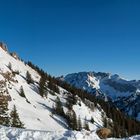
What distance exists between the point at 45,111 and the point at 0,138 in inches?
3772

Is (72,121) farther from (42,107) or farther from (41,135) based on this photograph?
(41,135)

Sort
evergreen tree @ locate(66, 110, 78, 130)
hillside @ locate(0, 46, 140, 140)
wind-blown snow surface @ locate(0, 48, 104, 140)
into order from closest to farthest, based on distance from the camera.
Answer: wind-blown snow surface @ locate(0, 48, 104, 140) < hillside @ locate(0, 46, 140, 140) < evergreen tree @ locate(66, 110, 78, 130)

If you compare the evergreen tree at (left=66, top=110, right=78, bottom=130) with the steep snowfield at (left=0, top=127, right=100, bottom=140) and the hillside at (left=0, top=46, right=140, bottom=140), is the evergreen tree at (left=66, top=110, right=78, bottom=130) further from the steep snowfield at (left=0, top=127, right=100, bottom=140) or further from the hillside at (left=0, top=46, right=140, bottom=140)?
the steep snowfield at (left=0, top=127, right=100, bottom=140)

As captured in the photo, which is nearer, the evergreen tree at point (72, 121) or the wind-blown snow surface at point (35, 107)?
the wind-blown snow surface at point (35, 107)

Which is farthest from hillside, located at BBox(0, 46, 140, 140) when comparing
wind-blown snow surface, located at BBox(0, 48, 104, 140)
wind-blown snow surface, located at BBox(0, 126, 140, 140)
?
wind-blown snow surface, located at BBox(0, 126, 140, 140)

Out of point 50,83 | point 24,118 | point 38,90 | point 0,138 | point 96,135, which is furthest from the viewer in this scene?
point 50,83

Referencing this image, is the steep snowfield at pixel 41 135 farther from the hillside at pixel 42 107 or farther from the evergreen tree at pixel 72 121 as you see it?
the evergreen tree at pixel 72 121

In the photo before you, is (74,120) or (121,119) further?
(121,119)

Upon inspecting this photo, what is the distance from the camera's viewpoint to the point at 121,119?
608 feet

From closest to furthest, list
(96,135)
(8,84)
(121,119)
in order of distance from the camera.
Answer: (96,135), (8,84), (121,119)

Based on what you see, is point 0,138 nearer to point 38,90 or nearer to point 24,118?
point 24,118

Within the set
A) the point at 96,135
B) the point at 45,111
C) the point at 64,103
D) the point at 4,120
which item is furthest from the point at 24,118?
the point at 96,135

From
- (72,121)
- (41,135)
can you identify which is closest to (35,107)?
(72,121)

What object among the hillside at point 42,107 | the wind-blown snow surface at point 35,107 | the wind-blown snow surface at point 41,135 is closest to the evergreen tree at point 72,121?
the hillside at point 42,107
